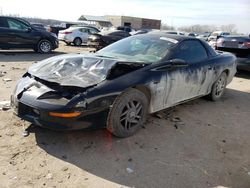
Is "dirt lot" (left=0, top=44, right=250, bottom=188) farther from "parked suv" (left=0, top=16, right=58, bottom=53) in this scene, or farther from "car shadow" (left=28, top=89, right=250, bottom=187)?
"parked suv" (left=0, top=16, right=58, bottom=53)

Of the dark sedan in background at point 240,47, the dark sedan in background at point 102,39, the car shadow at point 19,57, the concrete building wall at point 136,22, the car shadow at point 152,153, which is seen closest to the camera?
the car shadow at point 152,153

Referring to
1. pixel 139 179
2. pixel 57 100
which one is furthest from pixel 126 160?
pixel 57 100

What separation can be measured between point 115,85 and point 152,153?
40.1 inches

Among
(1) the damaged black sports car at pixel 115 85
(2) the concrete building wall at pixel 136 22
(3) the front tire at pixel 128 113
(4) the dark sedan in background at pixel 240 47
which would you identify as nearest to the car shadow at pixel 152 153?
(3) the front tire at pixel 128 113

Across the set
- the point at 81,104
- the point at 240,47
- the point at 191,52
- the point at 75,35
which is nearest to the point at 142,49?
the point at 191,52

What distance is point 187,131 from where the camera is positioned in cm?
516

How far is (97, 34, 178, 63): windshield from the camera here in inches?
207

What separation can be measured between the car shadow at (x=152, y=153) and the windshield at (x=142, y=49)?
42.0 inches

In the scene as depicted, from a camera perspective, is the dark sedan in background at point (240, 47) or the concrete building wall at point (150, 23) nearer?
the dark sedan in background at point (240, 47)

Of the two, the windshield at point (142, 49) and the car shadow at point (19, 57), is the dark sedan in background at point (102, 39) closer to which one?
the car shadow at point (19, 57)

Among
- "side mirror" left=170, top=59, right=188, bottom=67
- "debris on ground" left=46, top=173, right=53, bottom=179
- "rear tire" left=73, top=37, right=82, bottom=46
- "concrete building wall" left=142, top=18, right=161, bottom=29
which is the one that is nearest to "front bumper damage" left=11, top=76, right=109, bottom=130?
"debris on ground" left=46, top=173, right=53, bottom=179

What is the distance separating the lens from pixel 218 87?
709 cm

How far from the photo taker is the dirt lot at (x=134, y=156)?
355cm

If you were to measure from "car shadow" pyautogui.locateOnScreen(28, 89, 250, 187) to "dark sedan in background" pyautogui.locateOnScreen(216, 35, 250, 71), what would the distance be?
5.40 m
